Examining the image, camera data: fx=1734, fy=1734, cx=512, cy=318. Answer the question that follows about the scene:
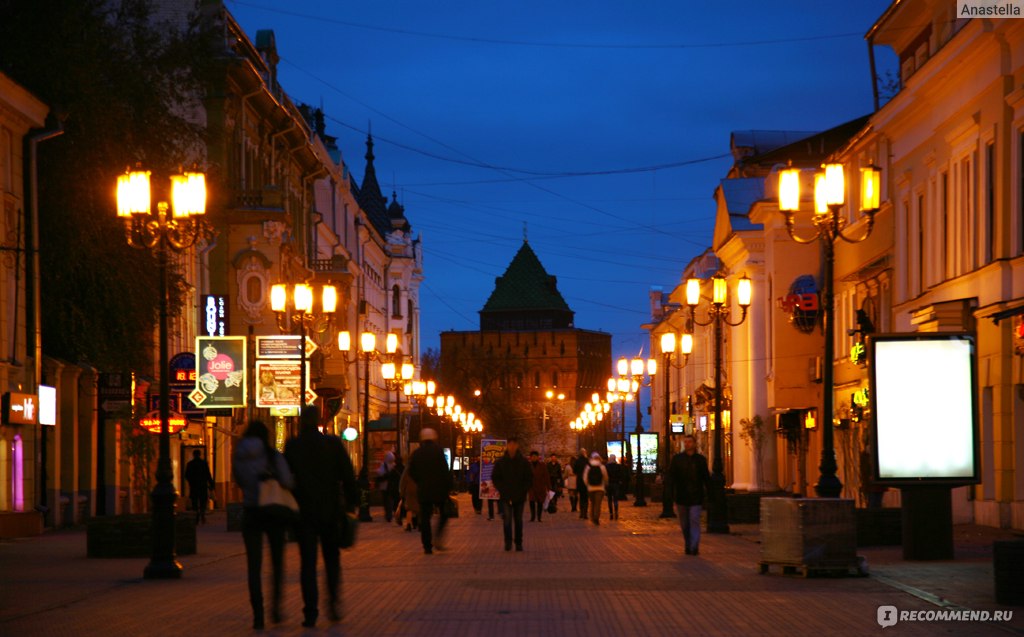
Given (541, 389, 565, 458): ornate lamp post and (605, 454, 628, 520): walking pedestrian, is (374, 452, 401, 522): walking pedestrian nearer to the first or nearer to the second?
(605, 454, 628, 520): walking pedestrian

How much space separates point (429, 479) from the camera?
25531 millimetres

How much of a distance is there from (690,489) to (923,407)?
4237 millimetres

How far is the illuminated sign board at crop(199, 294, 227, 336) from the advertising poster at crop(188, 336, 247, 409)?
1033 cm

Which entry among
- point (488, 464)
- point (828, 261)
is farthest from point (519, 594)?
point (488, 464)

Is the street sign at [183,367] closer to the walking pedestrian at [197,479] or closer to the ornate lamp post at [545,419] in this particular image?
the walking pedestrian at [197,479]

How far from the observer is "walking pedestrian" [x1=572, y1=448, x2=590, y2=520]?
45812mm

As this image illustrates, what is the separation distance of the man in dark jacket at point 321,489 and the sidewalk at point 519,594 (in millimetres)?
616

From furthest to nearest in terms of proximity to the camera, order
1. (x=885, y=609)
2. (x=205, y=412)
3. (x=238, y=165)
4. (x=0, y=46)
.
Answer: (x=238, y=165) < (x=205, y=412) < (x=0, y=46) < (x=885, y=609)

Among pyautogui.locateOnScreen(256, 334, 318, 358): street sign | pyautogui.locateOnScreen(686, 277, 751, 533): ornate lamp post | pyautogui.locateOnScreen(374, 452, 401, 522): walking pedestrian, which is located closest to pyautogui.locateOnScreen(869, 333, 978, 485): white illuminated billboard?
pyautogui.locateOnScreen(686, 277, 751, 533): ornate lamp post

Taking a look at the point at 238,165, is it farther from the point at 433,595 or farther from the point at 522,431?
the point at 522,431

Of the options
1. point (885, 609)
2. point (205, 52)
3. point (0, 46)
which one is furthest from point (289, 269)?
point (885, 609)

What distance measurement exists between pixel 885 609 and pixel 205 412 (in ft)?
92.7

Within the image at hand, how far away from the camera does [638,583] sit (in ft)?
62.5

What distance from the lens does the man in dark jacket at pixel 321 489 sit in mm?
14758
